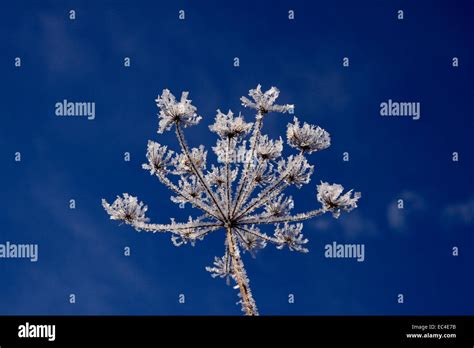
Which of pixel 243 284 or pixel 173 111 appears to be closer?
pixel 243 284

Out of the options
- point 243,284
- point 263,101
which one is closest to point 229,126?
point 263,101

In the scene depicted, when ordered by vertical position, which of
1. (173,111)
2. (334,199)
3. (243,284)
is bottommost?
(243,284)

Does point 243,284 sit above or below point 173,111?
below

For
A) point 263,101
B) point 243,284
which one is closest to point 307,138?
point 263,101

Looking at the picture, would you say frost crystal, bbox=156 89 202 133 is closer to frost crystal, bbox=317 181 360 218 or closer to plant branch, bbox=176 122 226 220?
plant branch, bbox=176 122 226 220

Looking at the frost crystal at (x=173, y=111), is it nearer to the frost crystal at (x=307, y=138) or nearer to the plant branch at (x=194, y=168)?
the plant branch at (x=194, y=168)

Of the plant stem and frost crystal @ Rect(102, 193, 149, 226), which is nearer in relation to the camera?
the plant stem

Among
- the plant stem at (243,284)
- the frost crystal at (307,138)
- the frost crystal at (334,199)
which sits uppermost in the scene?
the frost crystal at (307,138)

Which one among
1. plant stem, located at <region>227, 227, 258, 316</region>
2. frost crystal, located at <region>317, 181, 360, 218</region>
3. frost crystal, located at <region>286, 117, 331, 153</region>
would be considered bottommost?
plant stem, located at <region>227, 227, 258, 316</region>

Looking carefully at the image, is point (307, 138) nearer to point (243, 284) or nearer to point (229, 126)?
point (229, 126)
